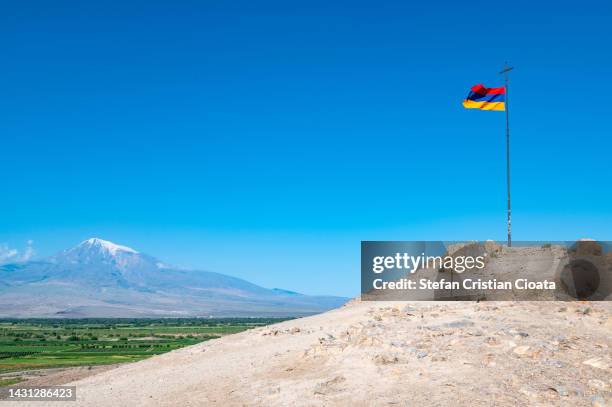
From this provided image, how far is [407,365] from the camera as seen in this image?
1645 cm

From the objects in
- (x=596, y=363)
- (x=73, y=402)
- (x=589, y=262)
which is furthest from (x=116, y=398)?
(x=589, y=262)

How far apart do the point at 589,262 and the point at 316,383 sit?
14236 millimetres

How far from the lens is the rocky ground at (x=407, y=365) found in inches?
575

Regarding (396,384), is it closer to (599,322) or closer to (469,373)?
(469,373)

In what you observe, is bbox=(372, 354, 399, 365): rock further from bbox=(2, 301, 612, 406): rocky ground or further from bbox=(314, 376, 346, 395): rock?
bbox=(314, 376, 346, 395): rock

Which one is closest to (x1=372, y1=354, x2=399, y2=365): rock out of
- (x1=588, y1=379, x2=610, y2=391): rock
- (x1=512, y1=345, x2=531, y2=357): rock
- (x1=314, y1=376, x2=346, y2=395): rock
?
(x1=314, y1=376, x2=346, y2=395): rock

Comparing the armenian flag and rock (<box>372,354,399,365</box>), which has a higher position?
the armenian flag

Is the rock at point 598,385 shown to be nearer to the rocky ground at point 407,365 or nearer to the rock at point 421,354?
the rocky ground at point 407,365

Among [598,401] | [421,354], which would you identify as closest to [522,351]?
[421,354]

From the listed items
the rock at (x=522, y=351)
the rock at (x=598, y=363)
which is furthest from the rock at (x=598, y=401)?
the rock at (x=522, y=351)

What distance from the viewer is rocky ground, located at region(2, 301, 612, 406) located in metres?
14.6

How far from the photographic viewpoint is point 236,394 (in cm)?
1697

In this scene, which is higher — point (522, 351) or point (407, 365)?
point (522, 351)

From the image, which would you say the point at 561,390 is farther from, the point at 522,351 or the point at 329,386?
the point at 329,386
